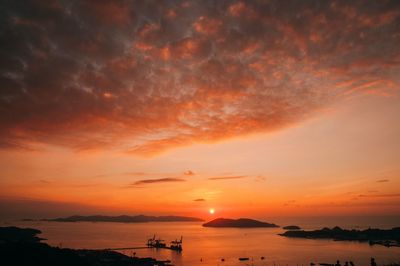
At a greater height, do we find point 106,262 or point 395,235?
point 395,235

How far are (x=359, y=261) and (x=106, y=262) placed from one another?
197ft

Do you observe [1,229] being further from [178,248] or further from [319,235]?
[319,235]

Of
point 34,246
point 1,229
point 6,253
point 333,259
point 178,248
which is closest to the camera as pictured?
point 6,253

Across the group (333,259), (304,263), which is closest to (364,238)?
(333,259)

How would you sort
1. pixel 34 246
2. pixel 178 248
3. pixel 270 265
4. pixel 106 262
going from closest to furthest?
pixel 34 246 < pixel 106 262 < pixel 270 265 < pixel 178 248

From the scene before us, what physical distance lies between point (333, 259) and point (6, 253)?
72.8 meters

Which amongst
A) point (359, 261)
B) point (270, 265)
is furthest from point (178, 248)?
point (359, 261)

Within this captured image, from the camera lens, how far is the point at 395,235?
132 meters

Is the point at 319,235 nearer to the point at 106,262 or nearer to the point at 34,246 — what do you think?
the point at 106,262

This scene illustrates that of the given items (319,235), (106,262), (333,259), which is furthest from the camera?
(319,235)

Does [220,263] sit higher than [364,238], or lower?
lower

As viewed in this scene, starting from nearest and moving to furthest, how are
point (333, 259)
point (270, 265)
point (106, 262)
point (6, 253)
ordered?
point (6, 253) < point (106, 262) < point (270, 265) < point (333, 259)

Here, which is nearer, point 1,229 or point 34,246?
point 34,246

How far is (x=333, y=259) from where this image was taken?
7638cm
